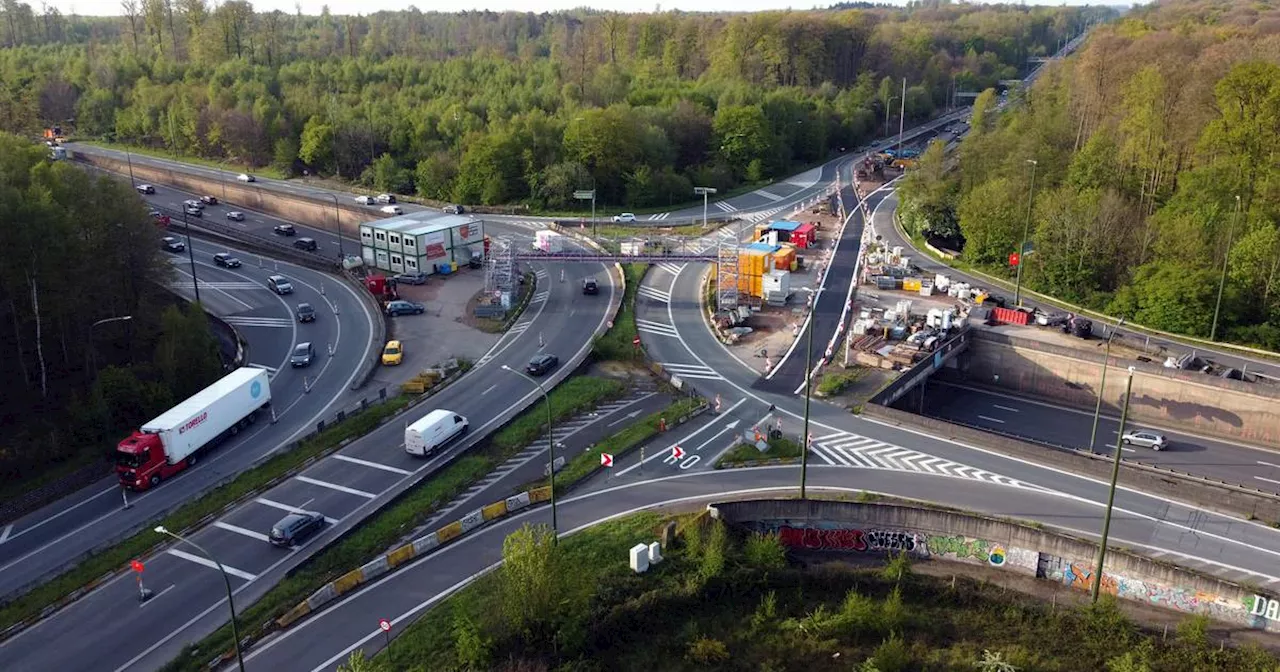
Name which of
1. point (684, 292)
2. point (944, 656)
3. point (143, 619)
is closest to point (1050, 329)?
point (684, 292)

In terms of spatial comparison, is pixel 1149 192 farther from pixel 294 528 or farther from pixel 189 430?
pixel 189 430

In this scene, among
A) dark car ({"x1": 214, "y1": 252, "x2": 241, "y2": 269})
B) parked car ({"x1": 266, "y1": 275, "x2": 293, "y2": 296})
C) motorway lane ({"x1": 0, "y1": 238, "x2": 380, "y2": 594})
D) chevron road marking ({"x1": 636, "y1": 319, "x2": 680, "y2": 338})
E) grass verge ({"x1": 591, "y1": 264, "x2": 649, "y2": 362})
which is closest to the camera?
motorway lane ({"x1": 0, "y1": 238, "x2": 380, "y2": 594})

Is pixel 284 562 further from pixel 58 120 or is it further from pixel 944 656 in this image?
pixel 58 120

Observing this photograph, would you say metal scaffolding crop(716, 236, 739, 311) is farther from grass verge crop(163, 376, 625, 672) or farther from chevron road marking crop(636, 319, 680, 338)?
grass verge crop(163, 376, 625, 672)

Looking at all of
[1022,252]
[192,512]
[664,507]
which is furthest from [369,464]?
[1022,252]

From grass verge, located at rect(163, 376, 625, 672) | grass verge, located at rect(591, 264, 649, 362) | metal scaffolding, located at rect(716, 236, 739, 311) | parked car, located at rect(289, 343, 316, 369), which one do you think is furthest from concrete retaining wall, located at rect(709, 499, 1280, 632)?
parked car, located at rect(289, 343, 316, 369)

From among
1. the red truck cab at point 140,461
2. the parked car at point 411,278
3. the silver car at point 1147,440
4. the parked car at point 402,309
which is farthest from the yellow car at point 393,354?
the silver car at point 1147,440
